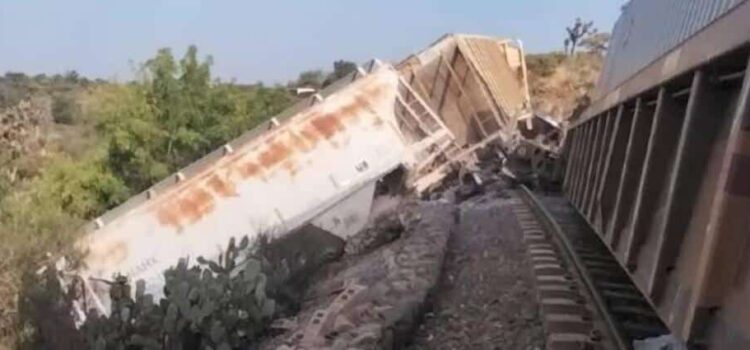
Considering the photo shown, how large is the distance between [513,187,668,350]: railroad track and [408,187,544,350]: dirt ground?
187 mm

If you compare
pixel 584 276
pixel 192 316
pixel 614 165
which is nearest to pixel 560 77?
pixel 192 316

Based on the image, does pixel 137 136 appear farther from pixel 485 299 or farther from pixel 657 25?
pixel 657 25

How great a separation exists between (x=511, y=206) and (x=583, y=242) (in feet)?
16.4

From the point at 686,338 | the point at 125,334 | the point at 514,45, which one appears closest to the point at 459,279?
the point at 125,334

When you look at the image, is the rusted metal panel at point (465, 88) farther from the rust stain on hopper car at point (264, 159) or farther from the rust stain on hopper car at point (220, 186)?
the rust stain on hopper car at point (220, 186)

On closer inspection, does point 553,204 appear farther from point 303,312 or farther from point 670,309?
point 670,309

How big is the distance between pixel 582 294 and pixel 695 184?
5.23 meters

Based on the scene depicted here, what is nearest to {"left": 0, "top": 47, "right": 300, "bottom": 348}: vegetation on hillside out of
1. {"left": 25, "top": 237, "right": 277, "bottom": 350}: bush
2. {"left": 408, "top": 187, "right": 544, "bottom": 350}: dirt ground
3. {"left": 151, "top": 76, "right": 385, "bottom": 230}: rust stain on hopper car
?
{"left": 151, "top": 76, "right": 385, "bottom": 230}: rust stain on hopper car

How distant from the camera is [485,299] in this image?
1128 centimetres

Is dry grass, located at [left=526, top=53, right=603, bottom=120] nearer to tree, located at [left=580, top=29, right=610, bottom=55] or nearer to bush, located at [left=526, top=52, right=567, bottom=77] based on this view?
bush, located at [left=526, top=52, right=567, bottom=77]

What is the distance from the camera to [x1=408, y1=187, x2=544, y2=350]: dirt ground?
961cm

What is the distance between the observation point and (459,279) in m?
12.8

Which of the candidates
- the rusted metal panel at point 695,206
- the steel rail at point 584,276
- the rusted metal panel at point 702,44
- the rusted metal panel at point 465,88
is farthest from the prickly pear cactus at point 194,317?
the rusted metal panel at point 465,88

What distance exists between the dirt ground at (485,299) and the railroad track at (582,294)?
0.19 metres
